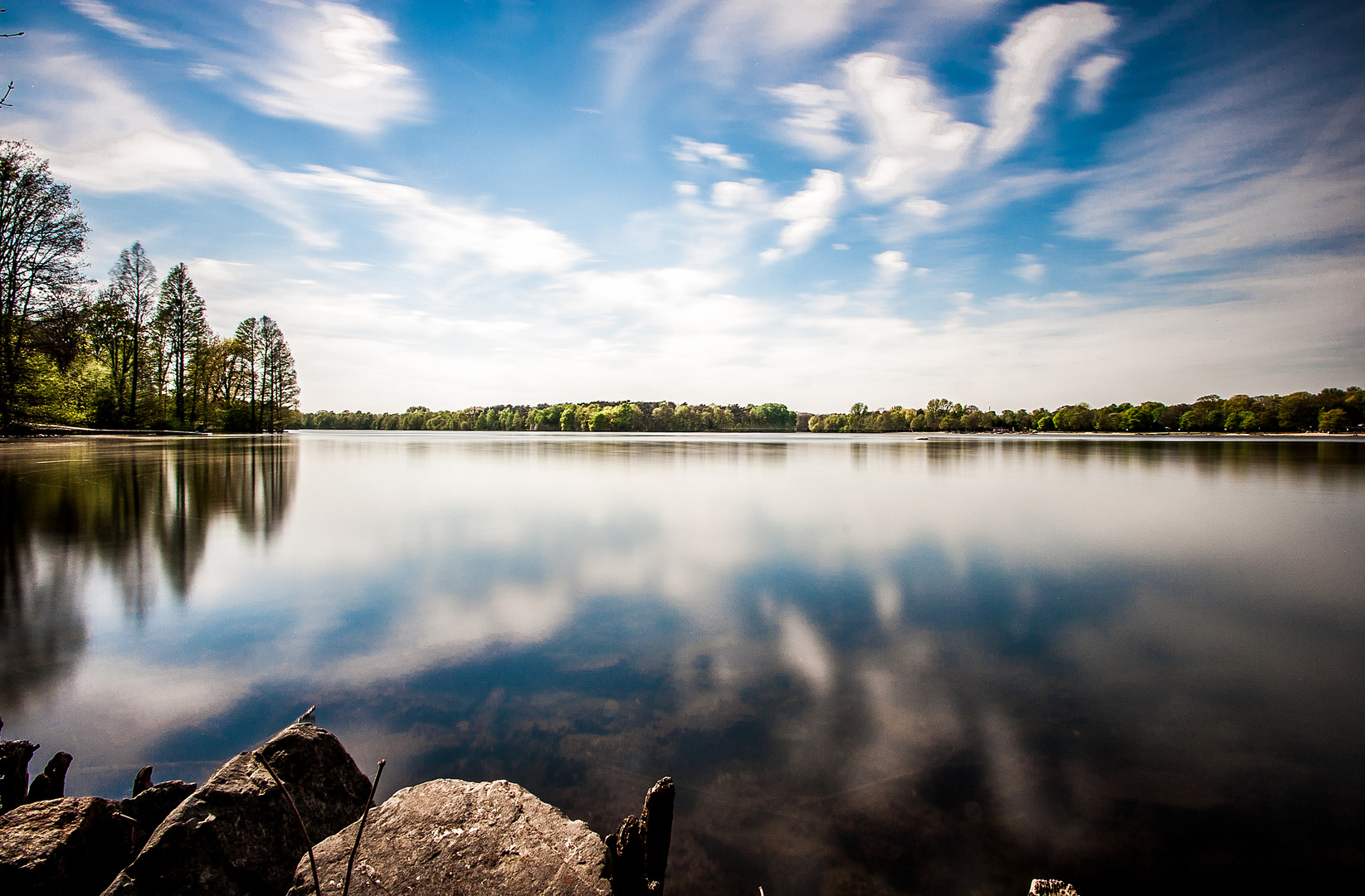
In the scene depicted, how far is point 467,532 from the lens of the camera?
1233 cm

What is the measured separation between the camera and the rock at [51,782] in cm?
346

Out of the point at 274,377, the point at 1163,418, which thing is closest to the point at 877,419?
the point at 1163,418

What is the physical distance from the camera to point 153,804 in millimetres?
3227

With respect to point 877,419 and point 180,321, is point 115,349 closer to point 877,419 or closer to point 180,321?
point 180,321

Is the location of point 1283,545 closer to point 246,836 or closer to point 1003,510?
point 1003,510

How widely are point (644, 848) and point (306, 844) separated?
1473 millimetres

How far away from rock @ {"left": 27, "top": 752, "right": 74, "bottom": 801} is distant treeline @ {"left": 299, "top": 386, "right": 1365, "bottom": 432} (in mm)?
163202

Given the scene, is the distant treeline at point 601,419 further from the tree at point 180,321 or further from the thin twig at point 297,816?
the thin twig at point 297,816

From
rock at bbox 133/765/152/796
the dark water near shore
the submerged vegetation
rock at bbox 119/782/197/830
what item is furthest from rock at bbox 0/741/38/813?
the submerged vegetation

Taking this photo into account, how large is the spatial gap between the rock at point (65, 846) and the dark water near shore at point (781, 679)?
116cm

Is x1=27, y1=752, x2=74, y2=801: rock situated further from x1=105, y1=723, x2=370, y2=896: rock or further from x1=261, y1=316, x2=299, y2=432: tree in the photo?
x1=261, y1=316, x2=299, y2=432: tree

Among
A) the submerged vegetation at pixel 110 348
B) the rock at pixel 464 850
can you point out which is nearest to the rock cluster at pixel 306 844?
the rock at pixel 464 850

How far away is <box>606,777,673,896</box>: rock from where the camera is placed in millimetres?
2566

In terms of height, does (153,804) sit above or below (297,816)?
below
